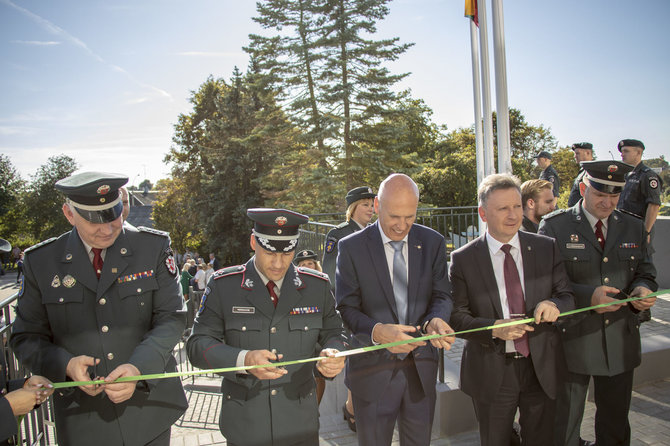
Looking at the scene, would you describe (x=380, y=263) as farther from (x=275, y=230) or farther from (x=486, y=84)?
(x=486, y=84)

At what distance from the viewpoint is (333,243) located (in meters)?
4.82

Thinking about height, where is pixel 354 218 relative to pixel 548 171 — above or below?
below

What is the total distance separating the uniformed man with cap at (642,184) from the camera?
20.0 feet

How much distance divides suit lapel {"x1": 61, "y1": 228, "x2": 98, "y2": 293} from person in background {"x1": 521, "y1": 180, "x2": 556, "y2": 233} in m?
4.31

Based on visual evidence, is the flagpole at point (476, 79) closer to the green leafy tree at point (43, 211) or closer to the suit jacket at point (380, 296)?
the suit jacket at point (380, 296)

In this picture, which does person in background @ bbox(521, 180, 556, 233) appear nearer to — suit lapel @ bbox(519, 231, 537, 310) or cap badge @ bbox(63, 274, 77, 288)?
suit lapel @ bbox(519, 231, 537, 310)

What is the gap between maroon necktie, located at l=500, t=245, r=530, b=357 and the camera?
2.87 m

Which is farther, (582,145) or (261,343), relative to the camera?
(582,145)

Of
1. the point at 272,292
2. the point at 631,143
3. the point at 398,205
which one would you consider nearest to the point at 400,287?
the point at 398,205

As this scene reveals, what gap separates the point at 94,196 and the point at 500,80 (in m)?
7.15

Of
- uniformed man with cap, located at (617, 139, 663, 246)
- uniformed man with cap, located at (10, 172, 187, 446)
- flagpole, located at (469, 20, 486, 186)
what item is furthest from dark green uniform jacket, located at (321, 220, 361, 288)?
flagpole, located at (469, 20, 486, 186)

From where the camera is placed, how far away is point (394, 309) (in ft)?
9.25

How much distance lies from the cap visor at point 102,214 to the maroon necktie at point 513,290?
97.4 inches

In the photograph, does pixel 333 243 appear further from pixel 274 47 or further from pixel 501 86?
pixel 274 47
